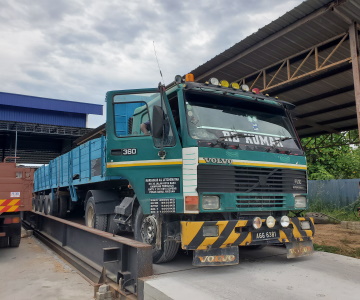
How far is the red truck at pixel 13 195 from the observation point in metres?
6.96

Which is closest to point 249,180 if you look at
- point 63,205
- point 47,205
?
point 63,205

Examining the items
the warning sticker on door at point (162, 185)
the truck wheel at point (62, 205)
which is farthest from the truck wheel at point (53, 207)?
the warning sticker on door at point (162, 185)

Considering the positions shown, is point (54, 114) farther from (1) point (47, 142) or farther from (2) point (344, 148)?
(2) point (344, 148)

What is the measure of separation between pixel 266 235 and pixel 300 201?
0.95m

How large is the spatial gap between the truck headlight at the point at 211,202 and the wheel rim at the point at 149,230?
79 cm

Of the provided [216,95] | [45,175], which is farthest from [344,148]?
[216,95]

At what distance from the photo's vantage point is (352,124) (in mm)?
14398

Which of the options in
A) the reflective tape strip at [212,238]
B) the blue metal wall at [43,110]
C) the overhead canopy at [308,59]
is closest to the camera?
the reflective tape strip at [212,238]

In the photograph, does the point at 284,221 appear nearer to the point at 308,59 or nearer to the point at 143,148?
the point at 143,148

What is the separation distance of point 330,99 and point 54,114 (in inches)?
946

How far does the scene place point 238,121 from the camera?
4.92 meters

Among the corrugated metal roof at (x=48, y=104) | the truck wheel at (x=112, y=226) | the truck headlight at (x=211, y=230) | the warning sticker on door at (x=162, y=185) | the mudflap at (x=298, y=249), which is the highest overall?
the corrugated metal roof at (x=48, y=104)

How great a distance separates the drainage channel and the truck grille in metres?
1.12

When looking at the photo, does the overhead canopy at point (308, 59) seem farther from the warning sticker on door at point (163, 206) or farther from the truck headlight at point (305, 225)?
the warning sticker on door at point (163, 206)
